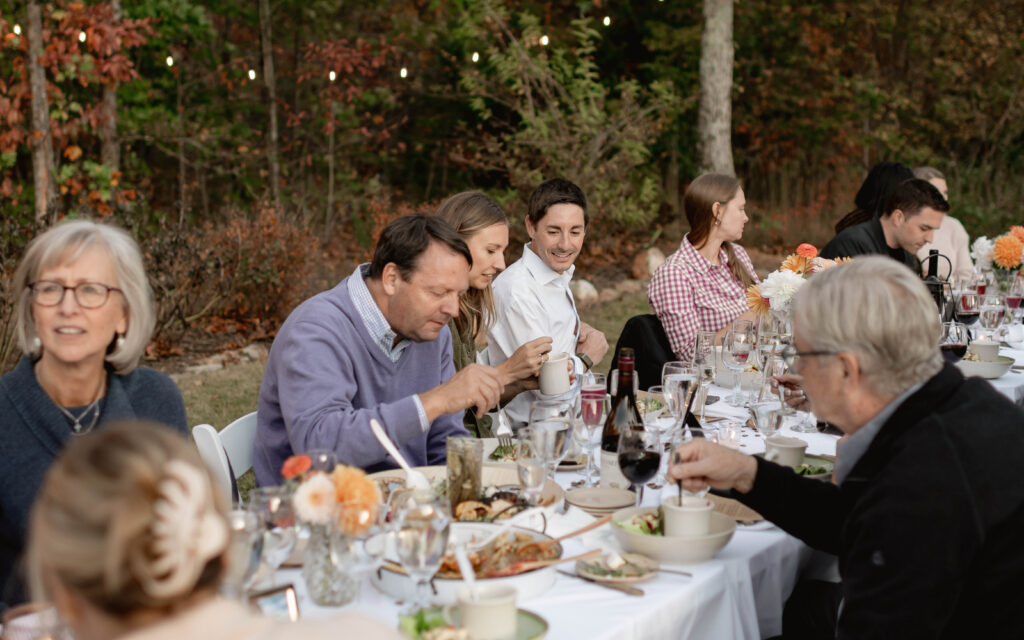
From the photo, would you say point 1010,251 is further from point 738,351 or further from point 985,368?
point 738,351

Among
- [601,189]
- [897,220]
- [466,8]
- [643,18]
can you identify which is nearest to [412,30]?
[466,8]

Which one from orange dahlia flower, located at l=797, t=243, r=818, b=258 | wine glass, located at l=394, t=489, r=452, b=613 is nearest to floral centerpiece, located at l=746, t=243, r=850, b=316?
orange dahlia flower, located at l=797, t=243, r=818, b=258

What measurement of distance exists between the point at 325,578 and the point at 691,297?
3417 millimetres

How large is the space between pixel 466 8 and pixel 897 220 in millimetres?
8521

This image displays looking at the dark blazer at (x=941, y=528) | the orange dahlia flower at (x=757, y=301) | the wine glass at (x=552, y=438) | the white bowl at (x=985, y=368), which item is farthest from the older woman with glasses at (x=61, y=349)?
the white bowl at (x=985, y=368)

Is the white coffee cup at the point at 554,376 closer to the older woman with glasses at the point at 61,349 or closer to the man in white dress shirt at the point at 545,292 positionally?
the man in white dress shirt at the point at 545,292

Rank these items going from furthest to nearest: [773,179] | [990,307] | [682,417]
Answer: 1. [773,179]
2. [990,307]
3. [682,417]

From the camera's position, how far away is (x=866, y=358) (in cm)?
184

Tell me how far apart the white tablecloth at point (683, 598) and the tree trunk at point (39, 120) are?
6921mm

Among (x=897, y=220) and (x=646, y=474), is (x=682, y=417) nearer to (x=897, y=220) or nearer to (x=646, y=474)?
(x=646, y=474)

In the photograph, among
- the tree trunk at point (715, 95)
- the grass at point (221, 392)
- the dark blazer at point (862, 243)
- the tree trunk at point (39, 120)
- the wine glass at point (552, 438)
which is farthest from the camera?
the tree trunk at point (715, 95)

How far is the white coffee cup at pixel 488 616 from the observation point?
5.11 ft

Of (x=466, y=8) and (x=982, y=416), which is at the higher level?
(x=466, y=8)

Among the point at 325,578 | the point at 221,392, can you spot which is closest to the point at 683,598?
the point at 325,578
